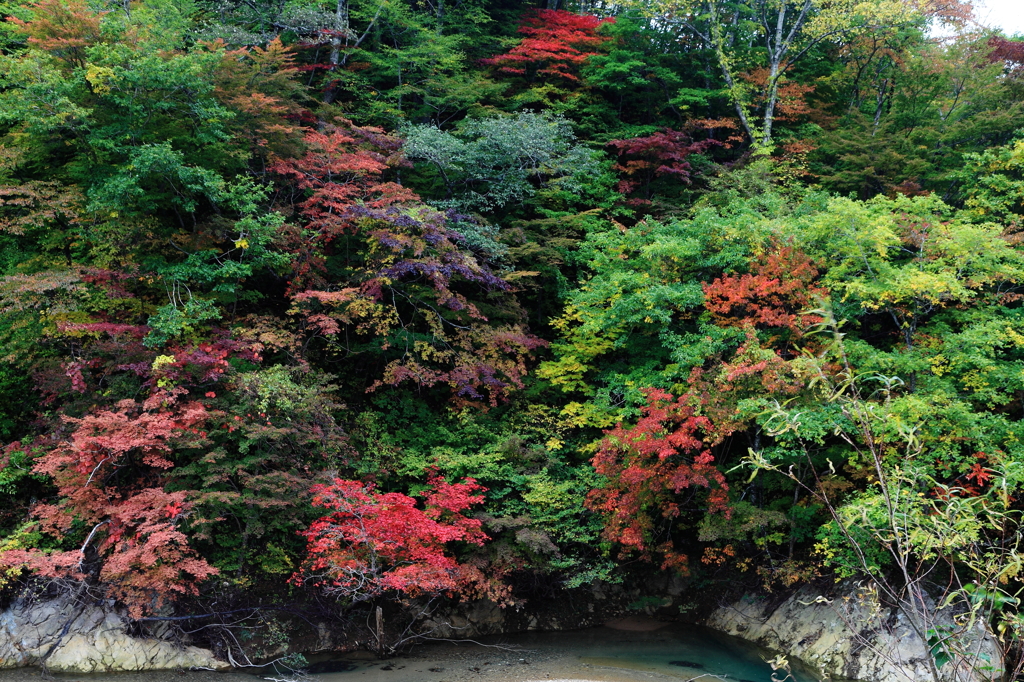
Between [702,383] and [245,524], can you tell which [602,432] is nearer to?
[702,383]

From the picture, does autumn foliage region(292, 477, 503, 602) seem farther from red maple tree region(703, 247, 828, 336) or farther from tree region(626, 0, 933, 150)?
tree region(626, 0, 933, 150)

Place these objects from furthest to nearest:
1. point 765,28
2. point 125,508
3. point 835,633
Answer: point 765,28 < point 835,633 < point 125,508

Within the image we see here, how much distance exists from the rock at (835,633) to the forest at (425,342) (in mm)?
535

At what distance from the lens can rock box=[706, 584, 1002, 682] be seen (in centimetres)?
946

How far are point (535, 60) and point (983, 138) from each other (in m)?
11.9

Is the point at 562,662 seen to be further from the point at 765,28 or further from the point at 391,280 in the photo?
the point at 765,28

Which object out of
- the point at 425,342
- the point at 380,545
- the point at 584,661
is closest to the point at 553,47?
the point at 425,342

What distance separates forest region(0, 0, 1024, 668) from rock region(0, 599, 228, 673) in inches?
14.0

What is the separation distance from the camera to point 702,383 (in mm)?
10859

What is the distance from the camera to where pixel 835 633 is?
1034cm

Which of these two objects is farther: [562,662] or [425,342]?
[425,342]

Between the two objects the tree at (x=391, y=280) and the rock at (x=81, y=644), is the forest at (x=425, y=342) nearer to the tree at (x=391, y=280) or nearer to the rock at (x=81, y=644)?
the tree at (x=391, y=280)

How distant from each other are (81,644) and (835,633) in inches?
464

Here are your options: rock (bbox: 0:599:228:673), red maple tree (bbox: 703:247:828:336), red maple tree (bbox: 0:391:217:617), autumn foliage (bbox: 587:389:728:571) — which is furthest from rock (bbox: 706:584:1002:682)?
red maple tree (bbox: 0:391:217:617)
